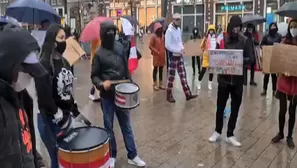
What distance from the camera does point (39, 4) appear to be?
290 inches

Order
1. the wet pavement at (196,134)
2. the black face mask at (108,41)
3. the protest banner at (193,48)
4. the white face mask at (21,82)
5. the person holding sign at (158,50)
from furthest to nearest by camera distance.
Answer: the person holding sign at (158,50), the protest banner at (193,48), the wet pavement at (196,134), the black face mask at (108,41), the white face mask at (21,82)

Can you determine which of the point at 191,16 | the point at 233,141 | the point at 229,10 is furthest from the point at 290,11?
the point at 191,16

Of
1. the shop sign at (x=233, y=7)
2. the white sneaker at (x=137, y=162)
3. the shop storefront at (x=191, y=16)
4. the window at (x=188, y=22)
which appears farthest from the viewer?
the window at (x=188, y=22)

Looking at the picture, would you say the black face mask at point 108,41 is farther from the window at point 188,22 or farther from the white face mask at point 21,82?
the window at point 188,22

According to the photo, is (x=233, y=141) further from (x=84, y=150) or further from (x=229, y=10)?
(x=229, y=10)

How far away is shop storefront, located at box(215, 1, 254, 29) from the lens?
134 ft

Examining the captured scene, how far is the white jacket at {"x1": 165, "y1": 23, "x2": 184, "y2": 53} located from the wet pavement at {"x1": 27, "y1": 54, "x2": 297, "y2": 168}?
121 centimetres

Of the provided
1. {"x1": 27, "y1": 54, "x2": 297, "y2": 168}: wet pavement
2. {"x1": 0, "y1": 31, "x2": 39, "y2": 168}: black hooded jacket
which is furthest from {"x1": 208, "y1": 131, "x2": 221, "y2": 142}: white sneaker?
{"x1": 0, "y1": 31, "x2": 39, "y2": 168}: black hooded jacket

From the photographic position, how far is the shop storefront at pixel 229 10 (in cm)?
4094

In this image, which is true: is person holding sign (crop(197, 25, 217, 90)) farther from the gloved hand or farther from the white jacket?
the gloved hand

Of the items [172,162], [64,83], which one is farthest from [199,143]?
[64,83]

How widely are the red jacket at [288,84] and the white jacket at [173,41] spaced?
3530mm

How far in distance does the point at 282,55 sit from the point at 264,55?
43cm

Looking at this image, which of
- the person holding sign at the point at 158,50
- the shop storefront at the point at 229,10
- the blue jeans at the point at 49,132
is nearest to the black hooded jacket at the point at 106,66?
the blue jeans at the point at 49,132
